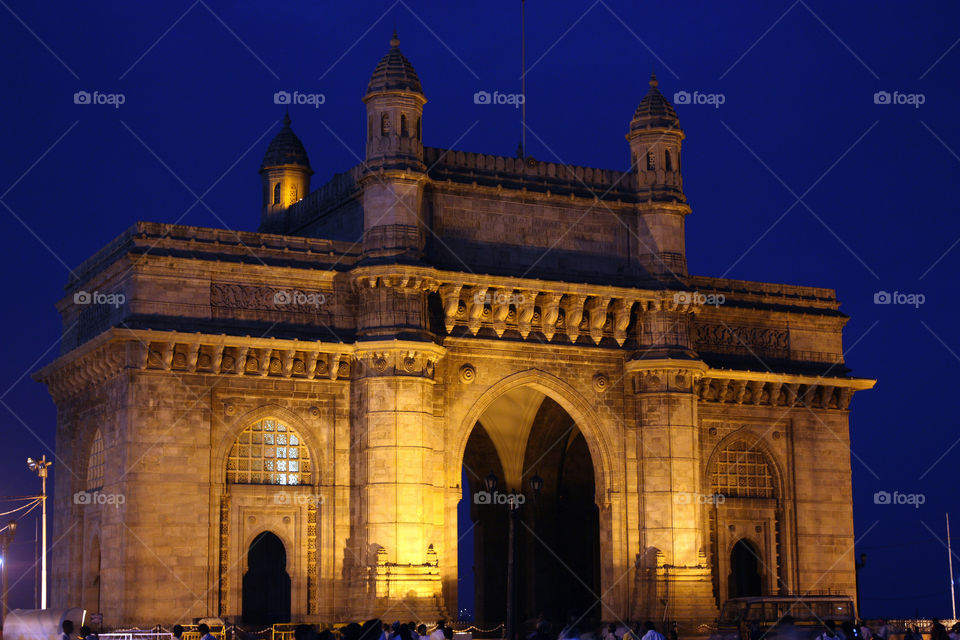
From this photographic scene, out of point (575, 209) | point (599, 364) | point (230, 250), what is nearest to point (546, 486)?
point (599, 364)

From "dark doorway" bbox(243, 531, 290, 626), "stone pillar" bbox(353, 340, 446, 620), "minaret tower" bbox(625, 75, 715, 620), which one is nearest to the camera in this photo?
"stone pillar" bbox(353, 340, 446, 620)

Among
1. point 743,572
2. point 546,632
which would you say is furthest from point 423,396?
point 743,572

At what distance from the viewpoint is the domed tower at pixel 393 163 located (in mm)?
37812

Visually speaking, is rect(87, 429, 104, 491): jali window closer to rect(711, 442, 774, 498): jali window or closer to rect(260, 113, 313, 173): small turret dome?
rect(260, 113, 313, 173): small turret dome

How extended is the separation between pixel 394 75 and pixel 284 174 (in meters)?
10.0

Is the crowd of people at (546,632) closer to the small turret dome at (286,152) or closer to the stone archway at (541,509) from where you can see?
the stone archway at (541,509)

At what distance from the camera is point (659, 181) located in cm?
4184

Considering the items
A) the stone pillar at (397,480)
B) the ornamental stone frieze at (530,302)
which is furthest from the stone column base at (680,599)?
the ornamental stone frieze at (530,302)

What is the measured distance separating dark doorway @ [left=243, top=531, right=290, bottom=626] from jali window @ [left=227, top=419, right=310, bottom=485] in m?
2.82

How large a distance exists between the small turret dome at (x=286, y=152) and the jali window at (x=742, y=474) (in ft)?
55.6

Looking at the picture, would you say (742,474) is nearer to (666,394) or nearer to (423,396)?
(666,394)

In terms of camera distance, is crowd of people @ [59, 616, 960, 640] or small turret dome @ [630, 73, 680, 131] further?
small turret dome @ [630, 73, 680, 131]

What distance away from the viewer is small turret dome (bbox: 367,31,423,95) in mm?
38375

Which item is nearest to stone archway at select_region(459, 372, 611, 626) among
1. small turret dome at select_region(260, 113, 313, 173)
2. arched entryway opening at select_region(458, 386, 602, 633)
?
arched entryway opening at select_region(458, 386, 602, 633)
